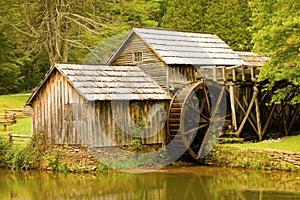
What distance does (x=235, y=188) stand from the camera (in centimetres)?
1861

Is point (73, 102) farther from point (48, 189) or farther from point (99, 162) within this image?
point (48, 189)

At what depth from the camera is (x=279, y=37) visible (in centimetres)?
2217

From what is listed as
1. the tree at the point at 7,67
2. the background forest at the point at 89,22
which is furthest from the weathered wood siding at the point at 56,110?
the tree at the point at 7,67

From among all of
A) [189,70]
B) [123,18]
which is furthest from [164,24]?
[189,70]

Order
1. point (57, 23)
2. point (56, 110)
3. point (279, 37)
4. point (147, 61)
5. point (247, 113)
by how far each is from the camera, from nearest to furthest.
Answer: point (279, 37), point (56, 110), point (247, 113), point (147, 61), point (57, 23)

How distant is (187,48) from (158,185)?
8.84 meters

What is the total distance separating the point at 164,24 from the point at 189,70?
15150 mm

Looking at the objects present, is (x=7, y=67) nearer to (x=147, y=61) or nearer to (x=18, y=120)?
(x=18, y=120)

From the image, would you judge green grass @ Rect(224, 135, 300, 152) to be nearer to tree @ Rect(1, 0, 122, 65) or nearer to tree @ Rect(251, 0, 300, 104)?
tree @ Rect(251, 0, 300, 104)

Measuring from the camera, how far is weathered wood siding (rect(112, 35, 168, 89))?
2566 centimetres

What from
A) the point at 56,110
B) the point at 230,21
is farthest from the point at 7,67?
the point at 56,110

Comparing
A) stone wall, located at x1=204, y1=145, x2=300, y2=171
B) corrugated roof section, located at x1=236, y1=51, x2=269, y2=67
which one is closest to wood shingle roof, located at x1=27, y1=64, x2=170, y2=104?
stone wall, located at x1=204, y1=145, x2=300, y2=171

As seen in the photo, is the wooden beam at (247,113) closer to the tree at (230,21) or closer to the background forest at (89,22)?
the background forest at (89,22)

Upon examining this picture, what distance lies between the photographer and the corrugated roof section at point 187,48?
25859 mm
